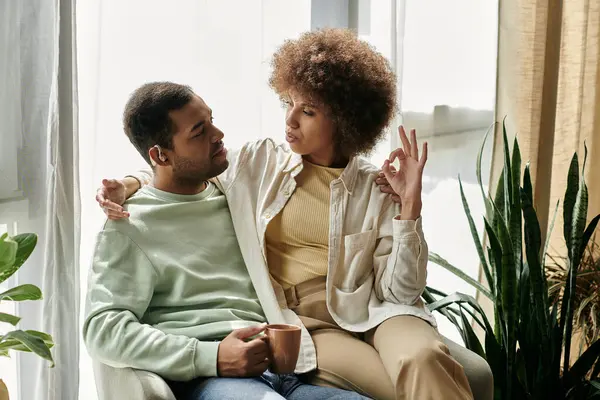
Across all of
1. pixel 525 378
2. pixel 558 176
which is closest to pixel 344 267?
pixel 525 378

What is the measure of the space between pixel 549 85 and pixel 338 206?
1.32m

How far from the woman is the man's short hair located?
14cm

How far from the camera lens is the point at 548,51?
3.02 m

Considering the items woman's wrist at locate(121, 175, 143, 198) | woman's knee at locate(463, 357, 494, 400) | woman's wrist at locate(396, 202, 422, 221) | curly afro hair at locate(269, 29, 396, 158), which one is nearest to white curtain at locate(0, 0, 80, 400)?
woman's wrist at locate(121, 175, 143, 198)

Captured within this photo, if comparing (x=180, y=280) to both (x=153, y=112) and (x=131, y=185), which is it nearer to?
(x=131, y=185)

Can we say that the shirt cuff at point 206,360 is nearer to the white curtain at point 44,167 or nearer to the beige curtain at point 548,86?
the white curtain at point 44,167

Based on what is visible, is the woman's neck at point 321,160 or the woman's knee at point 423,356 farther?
the woman's neck at point 321,160

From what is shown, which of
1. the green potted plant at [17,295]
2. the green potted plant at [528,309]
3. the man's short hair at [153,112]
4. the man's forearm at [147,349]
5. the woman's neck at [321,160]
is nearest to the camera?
the green potted plant at [17,295]

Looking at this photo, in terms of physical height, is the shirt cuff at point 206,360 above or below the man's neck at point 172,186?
below

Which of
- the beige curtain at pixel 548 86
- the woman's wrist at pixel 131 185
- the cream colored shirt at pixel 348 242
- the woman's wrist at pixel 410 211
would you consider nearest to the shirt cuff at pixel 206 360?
the cream colored shirt at pixel 348 242

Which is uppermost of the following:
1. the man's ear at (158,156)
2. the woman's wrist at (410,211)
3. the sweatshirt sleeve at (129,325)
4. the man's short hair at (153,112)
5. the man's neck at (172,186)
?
the man's short hair at (153,112)

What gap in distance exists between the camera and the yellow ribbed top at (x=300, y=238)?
2113mm

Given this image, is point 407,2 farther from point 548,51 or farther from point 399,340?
point 399,340

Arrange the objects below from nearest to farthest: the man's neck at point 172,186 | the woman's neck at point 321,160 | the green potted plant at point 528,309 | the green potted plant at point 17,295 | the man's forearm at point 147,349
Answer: the green potted plant at point 17,295
the man's forearm at point 147,349
the man's neck at point 172,186
the woman's neck at point 321,160
the green potted plant at point 528,309
